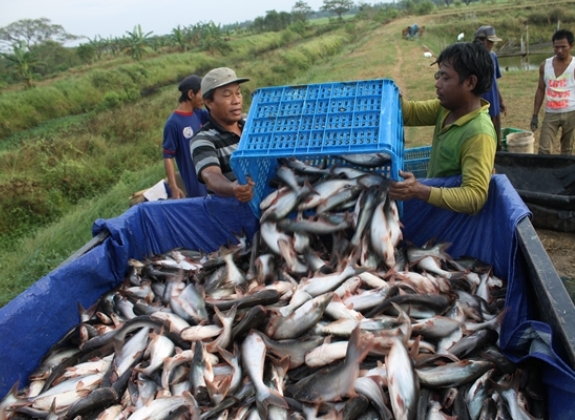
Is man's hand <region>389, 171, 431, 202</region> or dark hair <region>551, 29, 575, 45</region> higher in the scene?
dark hair <region>551, 29, 575, 45</region>

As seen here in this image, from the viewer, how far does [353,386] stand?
2342mm

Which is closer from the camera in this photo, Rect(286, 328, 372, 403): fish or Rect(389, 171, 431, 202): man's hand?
Rect(286, 328, 372, 403): fish

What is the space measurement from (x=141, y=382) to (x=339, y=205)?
1.87 meters

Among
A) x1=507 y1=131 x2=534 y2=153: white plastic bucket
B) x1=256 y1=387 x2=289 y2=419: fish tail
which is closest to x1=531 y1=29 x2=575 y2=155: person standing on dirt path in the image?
x1=507 y1=131 x2=534 y2=153: white plastic bucket

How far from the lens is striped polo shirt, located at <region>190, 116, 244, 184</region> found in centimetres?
380

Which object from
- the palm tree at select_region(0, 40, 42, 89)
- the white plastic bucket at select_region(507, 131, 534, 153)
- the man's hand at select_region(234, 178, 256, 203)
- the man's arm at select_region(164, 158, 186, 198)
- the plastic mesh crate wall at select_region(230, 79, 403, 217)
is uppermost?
the palm tree at select_region(0, 40, 42, 89)

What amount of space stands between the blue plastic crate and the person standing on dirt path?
2035 millimetres

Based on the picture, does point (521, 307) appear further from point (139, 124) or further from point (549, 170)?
point (139, 124)

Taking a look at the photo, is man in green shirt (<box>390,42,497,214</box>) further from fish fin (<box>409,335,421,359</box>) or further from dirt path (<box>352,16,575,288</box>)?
dirt path (<box>352,16,575,288</box>)

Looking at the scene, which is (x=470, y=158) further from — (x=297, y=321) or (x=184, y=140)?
(x=184, y=140)

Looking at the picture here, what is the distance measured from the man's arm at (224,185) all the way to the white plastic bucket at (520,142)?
16.2 feet

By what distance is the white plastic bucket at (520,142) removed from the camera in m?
6.59

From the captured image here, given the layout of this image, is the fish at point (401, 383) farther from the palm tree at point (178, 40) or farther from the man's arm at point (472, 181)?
the palm tree at point (178, 40)

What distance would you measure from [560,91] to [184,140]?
542 centimetres
